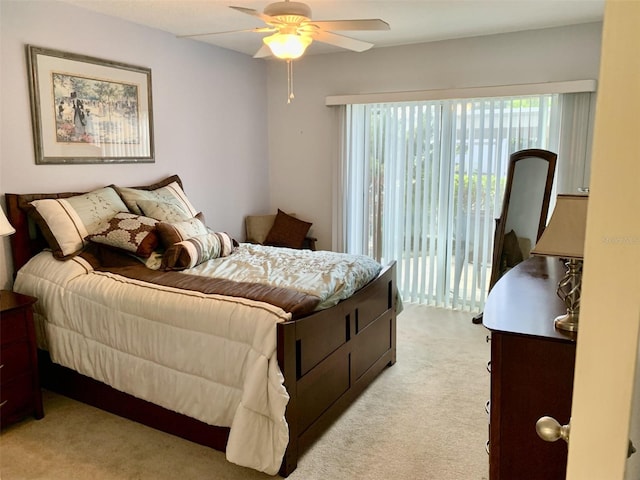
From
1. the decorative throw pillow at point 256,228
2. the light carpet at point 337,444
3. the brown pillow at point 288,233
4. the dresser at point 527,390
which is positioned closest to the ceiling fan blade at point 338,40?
the dresser at point 527,390

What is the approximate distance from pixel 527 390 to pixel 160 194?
9.64 ft

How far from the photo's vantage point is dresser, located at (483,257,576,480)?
4.65ft

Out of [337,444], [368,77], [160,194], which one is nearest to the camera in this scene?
[337,444]

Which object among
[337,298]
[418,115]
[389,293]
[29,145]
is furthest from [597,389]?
[418,115]

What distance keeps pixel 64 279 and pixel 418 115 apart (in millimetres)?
3136

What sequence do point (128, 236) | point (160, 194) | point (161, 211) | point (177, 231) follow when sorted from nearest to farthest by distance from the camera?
point (128, 236) → point (177, 231) → point (161, 211) → point (160, 194)

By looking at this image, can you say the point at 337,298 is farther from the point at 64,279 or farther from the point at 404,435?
the point at 64,279

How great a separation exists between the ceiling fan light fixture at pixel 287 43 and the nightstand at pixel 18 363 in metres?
1.87

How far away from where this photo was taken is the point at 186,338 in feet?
7.70

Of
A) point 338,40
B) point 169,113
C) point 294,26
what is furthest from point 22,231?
point 338,40

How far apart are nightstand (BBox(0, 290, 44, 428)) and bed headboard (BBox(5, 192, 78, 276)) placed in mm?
423

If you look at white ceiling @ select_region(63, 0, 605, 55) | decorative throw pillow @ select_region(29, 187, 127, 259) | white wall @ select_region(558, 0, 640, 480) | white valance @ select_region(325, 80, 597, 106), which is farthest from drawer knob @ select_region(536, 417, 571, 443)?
white valance @ select_region(325, 80, 597, 106)

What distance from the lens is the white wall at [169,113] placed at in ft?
9.80

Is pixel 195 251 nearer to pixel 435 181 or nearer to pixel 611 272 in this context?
pixel 435 181
